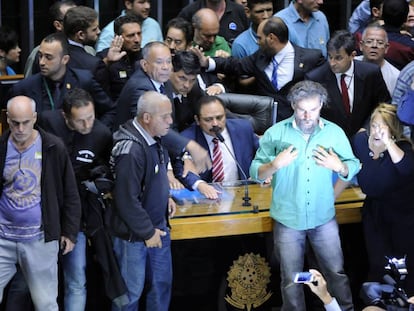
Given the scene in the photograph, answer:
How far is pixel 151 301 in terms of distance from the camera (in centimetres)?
743

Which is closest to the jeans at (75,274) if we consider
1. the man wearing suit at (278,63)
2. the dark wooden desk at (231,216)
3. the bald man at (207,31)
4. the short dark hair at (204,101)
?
the dark wooden desk at (231,216)

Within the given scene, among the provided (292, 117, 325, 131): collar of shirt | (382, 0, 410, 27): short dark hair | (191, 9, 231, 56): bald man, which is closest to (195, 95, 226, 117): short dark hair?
(292, 117, 325, 131): collar of shirt

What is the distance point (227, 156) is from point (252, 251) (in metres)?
0.70

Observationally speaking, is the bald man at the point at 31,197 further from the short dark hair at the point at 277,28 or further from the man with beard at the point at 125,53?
the short dark hair at the point at 277,28

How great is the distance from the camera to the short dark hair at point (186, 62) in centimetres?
817

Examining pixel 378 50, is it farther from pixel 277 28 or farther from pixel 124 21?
pixel 124 21

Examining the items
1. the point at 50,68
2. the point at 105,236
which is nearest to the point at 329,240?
the point at 105,236

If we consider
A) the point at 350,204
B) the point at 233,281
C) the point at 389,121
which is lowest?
the point at 233,281

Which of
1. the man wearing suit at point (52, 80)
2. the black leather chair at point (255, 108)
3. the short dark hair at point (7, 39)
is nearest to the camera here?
the man wearing suit at point (52, 80)

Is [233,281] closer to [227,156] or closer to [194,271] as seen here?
[194,271]

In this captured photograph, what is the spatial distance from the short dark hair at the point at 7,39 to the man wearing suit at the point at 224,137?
2.88 m

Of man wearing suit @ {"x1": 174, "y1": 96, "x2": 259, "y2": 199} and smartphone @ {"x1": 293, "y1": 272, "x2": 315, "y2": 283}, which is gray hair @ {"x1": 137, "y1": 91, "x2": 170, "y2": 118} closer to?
man wearing suit @ {"x1": 174, "y1": 96, "x2": 259, "y2": 199}

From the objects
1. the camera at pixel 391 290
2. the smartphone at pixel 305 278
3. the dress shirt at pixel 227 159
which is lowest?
the camera at pixel 391 290

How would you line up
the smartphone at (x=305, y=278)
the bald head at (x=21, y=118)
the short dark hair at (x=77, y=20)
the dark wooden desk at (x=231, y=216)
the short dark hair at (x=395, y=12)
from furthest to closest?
the short dark hair at (x=395, y=12), the short dark hair at (x=77, y=20), the dark wooden desk at (x=231, y=216), the bald head at (x=21, y=118), the smartphone at (x=305, y=278)
